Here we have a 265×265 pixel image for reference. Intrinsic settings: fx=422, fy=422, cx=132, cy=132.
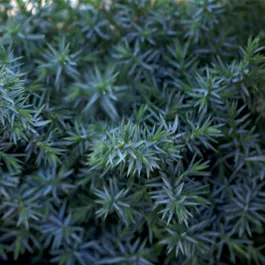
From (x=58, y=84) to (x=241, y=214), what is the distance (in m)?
0.59

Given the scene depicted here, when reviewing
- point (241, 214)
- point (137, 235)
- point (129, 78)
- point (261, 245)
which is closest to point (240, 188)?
point (241, 214)

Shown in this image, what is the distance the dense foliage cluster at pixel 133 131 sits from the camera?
1040mm

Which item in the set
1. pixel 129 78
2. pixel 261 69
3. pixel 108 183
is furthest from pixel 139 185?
pixel 261 69

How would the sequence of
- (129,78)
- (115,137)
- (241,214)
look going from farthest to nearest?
(129,78) < (241,214) < (115,137)

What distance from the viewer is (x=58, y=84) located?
1.14 m

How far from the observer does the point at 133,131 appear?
38.7 inches

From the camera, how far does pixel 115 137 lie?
38.3 inches

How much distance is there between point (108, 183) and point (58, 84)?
0.98ft

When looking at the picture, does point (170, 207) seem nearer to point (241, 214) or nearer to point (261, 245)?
point (241, 214)

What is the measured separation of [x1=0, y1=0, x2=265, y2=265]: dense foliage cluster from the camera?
1.04 metres

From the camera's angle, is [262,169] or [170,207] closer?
[170,207]

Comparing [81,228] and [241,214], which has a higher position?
[81,228]

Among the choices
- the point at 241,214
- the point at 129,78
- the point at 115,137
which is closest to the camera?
the point at 115,137

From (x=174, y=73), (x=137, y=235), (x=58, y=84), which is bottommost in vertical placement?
(x=137, y=235)
